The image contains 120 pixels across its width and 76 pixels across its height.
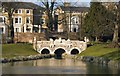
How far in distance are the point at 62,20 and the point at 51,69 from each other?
99.3 feet

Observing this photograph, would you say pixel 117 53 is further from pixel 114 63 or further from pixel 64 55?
pixel 64 55

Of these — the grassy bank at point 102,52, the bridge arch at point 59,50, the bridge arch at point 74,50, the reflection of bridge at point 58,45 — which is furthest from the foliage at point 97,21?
the bridge arch at point 59,50

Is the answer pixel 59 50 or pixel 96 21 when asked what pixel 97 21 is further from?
pixel 59 50

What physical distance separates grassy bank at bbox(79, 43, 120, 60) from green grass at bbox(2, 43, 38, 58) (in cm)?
649

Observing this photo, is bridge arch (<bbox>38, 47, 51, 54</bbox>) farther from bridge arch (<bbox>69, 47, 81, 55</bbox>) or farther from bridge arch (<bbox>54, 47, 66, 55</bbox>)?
bridge arch (<bbox>69, 47, 81, 55</bbox>)

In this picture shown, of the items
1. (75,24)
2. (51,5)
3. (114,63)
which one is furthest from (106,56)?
(75,24)

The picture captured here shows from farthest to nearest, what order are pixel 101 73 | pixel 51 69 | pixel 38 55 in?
pixel 38 55 < pixel 51 69 < pixel 101 73

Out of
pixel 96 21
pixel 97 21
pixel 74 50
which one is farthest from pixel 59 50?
pixel 97 21

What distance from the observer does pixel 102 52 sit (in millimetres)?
49969

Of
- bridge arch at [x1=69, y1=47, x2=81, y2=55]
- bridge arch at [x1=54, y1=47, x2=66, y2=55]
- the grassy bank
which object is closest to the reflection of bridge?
bridge arch at [x1=69, y1=47, x2=81, y2=55]

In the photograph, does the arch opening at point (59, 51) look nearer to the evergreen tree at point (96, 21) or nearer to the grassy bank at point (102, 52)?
the grassy bank at point (102, 52)

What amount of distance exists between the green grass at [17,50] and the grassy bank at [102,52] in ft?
21.3

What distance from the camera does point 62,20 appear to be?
223 feet

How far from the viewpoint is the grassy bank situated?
46500mm
